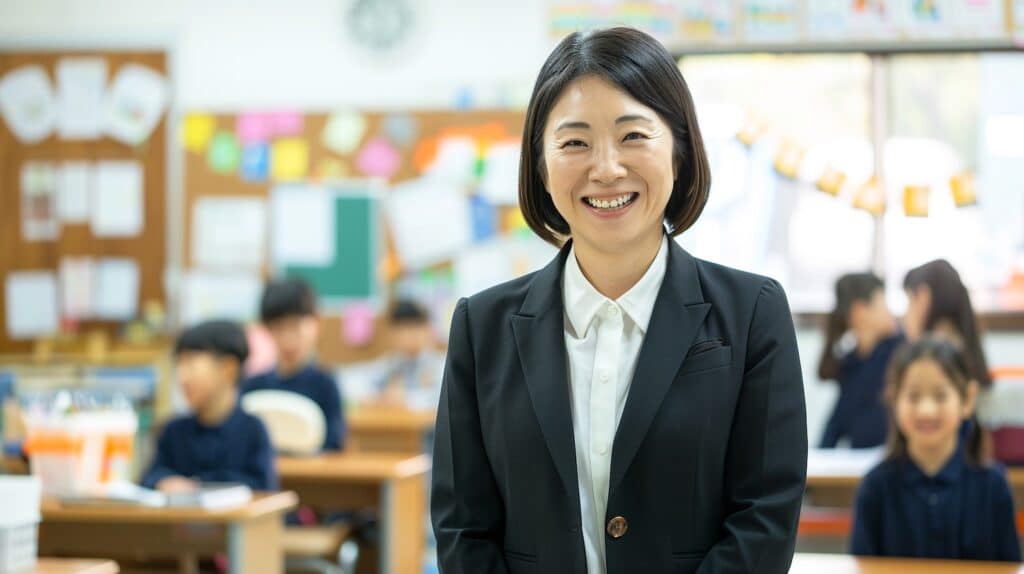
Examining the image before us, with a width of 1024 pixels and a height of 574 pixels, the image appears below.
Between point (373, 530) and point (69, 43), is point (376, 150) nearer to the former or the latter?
point (69, 43)

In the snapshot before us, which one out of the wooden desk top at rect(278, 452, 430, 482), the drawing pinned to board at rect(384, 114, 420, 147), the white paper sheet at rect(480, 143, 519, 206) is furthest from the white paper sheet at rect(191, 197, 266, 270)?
the wooden desk top at rect(278, 452, 430, 482)

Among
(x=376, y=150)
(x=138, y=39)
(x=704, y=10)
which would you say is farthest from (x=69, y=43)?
(x=704, y=10)

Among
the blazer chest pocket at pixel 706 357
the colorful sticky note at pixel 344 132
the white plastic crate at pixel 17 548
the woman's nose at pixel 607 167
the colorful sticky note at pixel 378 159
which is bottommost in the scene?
the white plastic crate at pixel 17 548

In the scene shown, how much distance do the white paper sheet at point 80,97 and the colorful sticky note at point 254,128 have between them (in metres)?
0.83

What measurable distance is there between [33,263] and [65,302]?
29cm

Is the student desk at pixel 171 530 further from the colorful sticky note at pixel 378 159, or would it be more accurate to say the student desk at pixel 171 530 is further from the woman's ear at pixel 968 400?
the colorful sticky note at pixel 378 159

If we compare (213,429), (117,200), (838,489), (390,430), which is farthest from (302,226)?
(838,489)

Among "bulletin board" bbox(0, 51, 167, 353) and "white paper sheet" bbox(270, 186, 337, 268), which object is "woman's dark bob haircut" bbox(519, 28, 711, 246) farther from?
"bulletin board" bbox(0, 51, 167, 353)

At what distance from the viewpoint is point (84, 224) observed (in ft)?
22.8

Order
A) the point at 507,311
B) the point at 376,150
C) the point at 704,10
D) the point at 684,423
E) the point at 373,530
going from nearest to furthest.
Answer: the point at 684,423, the point at 507,311, the point at 704,10, the point at 373,530, the point at 376,150

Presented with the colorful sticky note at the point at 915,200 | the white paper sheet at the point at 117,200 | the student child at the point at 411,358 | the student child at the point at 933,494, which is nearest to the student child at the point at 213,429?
the student child at the point at 933,494

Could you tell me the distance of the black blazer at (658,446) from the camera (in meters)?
1.26

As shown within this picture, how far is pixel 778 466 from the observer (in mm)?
1279

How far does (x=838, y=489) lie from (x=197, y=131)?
14.4 feet
